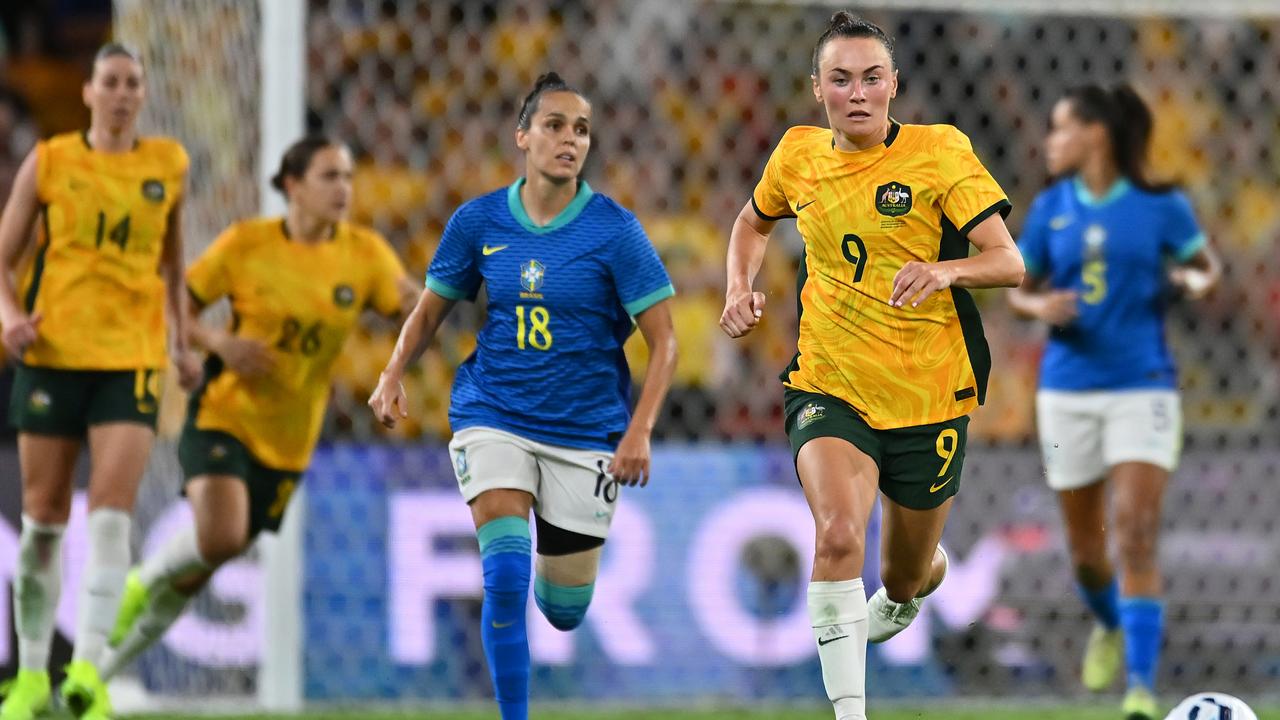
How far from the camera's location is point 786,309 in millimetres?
9430

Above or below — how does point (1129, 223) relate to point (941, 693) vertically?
above

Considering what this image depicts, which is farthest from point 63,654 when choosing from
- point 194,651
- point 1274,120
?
point 1274,120

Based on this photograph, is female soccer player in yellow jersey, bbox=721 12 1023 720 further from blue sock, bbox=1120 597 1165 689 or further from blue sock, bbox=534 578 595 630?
blue sock, bbox=1120 597 1165 689

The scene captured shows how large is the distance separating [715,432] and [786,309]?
1.06m

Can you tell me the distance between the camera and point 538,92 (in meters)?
5.21

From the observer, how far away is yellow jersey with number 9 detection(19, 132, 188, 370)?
5984 millimetres

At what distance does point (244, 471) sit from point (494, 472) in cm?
193

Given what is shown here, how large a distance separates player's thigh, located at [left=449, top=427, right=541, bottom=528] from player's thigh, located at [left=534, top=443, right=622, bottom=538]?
0.06m

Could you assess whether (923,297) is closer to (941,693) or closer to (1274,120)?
(941,693)

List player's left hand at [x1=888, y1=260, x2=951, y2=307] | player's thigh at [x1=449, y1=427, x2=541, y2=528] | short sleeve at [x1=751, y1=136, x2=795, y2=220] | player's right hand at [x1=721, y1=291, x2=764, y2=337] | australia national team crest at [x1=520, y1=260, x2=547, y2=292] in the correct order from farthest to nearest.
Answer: australia national team crest at [x1=520, y1=260, x2=547, y2=292] < player's thigh at [x1=449, y1=427, x2=541, y2=528] < short sleeve at [x1=751, y1=136, x2=795, y2=220] < player's right hand at [x1=721, y1=291, x2=764, y2=337] < player's left hand at [x1=888, y1=260, x2=951, y2=307]

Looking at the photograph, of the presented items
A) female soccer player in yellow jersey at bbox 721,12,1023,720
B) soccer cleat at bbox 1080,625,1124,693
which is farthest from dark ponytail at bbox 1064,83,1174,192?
female soccer player in yellow jersey at bbox 721,12,1023,720

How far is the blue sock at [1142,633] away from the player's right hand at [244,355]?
338cm

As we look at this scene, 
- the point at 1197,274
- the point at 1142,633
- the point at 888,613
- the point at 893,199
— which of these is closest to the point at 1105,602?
the point at 1142,633

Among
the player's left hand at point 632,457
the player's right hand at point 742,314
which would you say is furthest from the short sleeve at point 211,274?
the player's right hand at point 742,314
